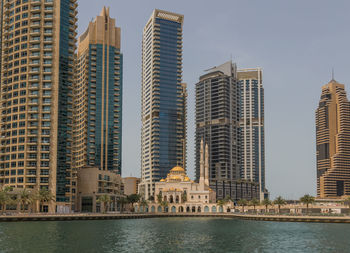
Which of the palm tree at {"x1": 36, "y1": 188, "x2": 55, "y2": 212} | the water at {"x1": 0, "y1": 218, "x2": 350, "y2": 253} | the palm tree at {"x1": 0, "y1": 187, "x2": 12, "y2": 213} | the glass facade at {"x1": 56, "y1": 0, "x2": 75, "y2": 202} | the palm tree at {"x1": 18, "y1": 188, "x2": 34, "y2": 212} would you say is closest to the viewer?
the water at {"x1": 0, "y1": 218, "x2": 350, "y2": 253}

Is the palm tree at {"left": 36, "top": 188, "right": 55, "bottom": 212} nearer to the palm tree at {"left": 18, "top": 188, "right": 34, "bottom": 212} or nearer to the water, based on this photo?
the palm tree at {"left": 18, "top": 188, "right": 34, "bottom": 212}

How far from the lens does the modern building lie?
7239 inches

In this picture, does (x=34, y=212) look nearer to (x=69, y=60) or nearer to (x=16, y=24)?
(x=69, y=60)

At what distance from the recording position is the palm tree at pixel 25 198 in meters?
168

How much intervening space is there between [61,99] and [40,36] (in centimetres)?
2676

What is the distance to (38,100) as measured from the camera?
188 metres

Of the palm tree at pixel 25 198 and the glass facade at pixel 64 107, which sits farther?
the glass facade at pixel 64 107

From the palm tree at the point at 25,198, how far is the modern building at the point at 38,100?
7588mm

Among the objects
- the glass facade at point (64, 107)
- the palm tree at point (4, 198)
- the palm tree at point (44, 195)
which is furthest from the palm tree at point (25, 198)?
the glass facade at point (64, 107)

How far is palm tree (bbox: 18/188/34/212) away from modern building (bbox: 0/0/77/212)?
299 inches

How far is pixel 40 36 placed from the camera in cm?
19225

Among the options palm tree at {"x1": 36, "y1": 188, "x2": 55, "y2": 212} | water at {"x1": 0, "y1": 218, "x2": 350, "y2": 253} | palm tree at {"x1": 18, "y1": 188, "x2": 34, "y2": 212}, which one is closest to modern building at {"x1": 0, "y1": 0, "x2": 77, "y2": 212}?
palm tree at {"x1": 36, "y1": 188, "x2": 55, "y2": 212}

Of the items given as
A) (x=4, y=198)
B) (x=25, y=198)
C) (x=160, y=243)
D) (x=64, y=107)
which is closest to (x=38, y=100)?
(x=64, y=107)

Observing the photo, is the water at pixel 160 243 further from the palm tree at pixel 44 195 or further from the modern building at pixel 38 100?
the modern building at pixel 38 100
